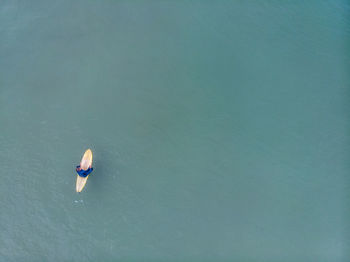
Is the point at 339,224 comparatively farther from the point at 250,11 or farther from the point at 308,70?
the point at 250,11

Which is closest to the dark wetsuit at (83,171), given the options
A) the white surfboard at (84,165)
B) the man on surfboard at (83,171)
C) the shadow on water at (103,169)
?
the man on surfboard at (83,171)

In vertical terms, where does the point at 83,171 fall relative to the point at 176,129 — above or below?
below

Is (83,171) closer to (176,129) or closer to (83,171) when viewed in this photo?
(83,171)

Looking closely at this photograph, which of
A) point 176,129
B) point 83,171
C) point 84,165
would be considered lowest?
point 83,171

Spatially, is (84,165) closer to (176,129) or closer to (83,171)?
(83,171)

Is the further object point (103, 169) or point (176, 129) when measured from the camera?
point (176, 129)

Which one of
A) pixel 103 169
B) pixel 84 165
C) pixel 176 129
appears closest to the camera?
pixel 84 165

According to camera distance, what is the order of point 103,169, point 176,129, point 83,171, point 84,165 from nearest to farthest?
point 83,171
point 84,165
point 103,169
point 176,129

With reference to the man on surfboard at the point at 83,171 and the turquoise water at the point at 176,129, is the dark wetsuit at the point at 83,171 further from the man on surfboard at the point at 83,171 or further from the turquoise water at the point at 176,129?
the turquoise water at the point at 176,129

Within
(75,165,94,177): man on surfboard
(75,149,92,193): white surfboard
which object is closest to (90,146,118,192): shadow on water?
(75,149,92,193): white surfboard

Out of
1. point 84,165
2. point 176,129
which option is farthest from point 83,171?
point 176,129
